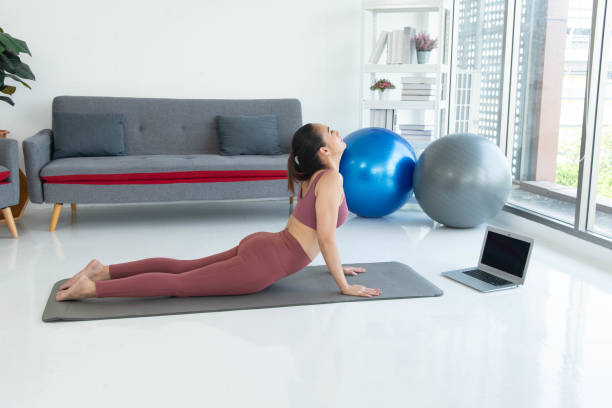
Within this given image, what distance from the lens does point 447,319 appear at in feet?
7.88

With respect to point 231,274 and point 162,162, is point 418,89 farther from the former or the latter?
point 231,274

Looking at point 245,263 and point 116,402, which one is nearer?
point 116,402

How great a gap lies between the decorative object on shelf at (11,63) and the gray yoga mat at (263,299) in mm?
2023

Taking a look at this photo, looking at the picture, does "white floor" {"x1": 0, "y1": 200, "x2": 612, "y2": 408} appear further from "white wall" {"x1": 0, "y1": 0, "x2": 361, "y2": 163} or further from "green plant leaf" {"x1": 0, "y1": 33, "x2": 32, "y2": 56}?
"white wall" {"x1": 0, "y1": 0, "x2": 361, "y2": 163}

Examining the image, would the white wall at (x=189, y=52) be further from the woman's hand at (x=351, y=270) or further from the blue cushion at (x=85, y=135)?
the woman's hand at (x=351, y=270)

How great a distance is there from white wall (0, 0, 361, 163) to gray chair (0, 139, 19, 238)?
1074 millimetres

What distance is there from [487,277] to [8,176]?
284cm

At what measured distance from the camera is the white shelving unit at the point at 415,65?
4770mm

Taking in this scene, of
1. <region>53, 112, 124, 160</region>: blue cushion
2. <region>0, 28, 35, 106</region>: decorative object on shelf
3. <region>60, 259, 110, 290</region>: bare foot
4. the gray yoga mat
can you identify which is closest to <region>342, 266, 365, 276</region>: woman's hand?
the gray yoga mat

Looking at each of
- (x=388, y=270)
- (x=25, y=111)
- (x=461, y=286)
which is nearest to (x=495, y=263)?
(x=461, y=286)

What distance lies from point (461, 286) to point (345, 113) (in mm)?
Result: 2756

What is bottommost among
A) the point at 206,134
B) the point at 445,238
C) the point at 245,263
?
the point at 445,238

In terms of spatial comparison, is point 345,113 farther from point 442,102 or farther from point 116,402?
point 116,402

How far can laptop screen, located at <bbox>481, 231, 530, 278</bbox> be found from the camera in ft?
9.16
